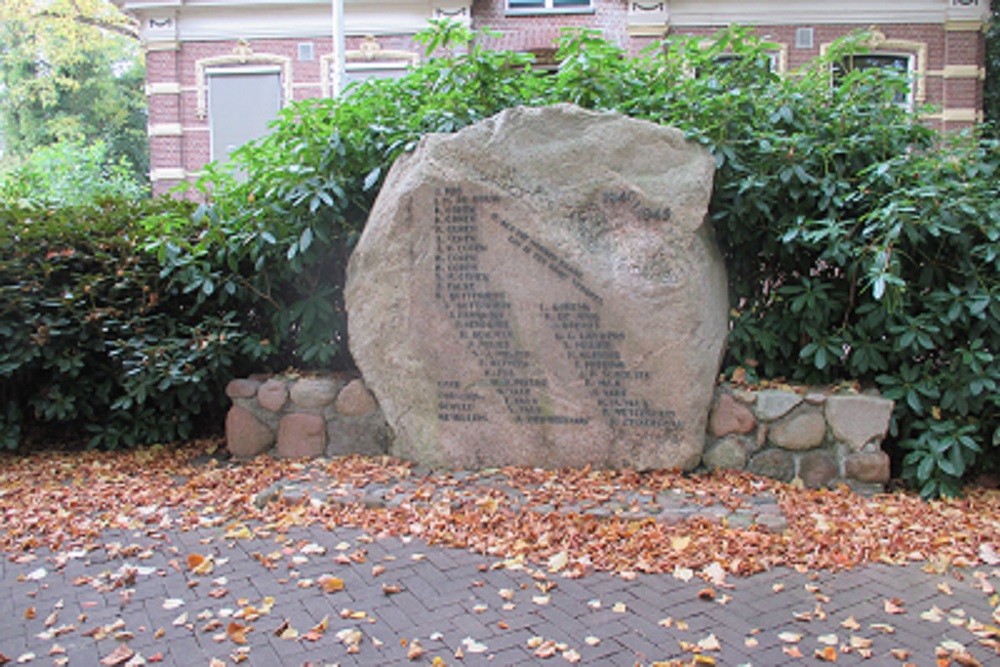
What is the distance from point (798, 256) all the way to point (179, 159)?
14.3 meters

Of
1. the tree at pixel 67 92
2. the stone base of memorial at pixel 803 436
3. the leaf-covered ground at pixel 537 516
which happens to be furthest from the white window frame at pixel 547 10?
the tree at pixel 67 92

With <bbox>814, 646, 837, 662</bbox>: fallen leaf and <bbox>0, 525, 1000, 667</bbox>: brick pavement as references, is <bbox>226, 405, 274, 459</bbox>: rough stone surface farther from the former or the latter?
<bbox>814, 646, 837, 662</bbox>: fallen leaf

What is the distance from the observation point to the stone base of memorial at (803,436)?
15.2 feet

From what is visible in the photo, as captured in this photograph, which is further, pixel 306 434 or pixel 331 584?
pixel 306 434

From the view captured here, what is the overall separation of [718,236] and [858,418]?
1566mm

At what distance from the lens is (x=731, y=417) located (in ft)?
15.8

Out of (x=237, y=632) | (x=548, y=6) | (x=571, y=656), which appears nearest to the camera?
(x=571, y=656)

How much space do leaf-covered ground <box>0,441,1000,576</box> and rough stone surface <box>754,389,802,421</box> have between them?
41 centimetres

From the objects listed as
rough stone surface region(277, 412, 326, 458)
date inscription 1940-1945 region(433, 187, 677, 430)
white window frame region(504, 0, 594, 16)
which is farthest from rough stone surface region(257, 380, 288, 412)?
white window frame region(504, 0, 594, 16)

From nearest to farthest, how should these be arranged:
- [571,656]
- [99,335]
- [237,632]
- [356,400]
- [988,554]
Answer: [571,656]
[237,632]
[988,554]
[356,400]
[99,335]

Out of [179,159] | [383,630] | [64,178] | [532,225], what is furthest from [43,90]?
[383,630]

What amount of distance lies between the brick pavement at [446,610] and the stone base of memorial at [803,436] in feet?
3.59

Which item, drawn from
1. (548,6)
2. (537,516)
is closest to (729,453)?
(537,516)

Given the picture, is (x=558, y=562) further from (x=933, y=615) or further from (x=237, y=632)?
(x=933, y=615)
